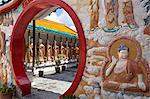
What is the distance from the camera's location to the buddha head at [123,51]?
512cm

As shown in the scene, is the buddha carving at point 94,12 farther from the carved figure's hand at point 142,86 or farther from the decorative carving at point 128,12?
the carved figure's hand at point 142,86

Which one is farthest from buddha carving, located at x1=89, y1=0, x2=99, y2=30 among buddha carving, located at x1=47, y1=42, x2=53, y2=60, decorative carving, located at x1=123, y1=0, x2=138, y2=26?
buddha carving, located at x1=47, y1=42, x2=53, y2=60

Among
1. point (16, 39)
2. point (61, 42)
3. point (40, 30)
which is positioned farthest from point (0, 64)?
point (61, 42)

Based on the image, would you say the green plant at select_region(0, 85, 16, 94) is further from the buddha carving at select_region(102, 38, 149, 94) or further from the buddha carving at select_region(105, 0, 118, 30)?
the buddha carving at select_region(105, 0, 118, 30)

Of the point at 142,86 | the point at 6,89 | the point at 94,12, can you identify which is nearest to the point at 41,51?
the point at 6,89

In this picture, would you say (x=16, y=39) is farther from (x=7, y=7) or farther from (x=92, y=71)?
(x=92, y=71)

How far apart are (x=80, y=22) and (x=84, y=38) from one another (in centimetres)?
43

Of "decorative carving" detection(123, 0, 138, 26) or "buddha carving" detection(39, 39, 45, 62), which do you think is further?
"buddha carving" detection(39, 39, 45, 62)

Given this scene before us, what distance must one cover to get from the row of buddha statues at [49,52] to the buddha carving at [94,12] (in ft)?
33.7

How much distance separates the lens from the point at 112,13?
5359 mm

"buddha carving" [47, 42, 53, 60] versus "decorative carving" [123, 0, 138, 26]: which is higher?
"decorative carving" [123, 0, 138, 26]

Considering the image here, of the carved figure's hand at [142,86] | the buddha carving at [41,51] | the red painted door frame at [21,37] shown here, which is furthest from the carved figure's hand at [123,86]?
the buddha carving at [41,51]

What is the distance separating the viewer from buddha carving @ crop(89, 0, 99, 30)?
563 centimetres

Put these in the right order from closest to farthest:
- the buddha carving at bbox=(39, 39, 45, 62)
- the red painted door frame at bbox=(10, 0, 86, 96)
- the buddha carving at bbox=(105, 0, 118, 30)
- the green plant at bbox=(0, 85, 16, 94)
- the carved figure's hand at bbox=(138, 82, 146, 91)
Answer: the carved figure's hand at bbox=(138, 82, 146, 91) → the buddha carving at bbox=(105, 0, 118, 30) → the red painted door frame at bbox=(10, 0, 86, 96) → the green plant at bbox=(0, 85, 16, 94) → the buddha carving at bbox=(39, 39, 45, 62)
